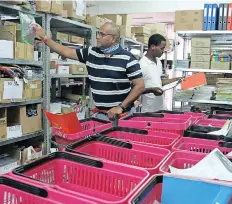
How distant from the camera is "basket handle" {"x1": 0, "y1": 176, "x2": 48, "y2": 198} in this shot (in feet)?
2.79

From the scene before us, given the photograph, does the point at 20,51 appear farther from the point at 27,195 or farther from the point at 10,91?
the point at 27,195

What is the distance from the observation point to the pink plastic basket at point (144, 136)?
1.50m

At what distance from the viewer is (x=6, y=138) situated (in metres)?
2.78

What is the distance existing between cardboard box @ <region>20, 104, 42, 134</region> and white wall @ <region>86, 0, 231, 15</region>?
17.6 feet

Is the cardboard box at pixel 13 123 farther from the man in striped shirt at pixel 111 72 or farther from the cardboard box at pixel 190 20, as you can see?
the cardboard box at pixel 190 20

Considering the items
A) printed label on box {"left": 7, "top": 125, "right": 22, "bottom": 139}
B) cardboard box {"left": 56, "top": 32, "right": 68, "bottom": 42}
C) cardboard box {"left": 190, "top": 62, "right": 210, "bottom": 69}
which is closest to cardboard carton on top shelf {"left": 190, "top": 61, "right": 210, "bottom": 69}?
cardboard box {"left": 190, "top": 62, "right": 210, "bottom": 69}

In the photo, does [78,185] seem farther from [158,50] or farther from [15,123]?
[158,50]

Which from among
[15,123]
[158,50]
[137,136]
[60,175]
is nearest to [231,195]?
[60,175]

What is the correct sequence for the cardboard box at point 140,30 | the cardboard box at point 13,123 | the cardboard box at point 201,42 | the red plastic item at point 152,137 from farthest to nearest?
1. the cardboard box at point 140,30
2. the cardboard box at point 201,42
3. the cardboard box at point 13,123
4. the red plastic item at point 152,137

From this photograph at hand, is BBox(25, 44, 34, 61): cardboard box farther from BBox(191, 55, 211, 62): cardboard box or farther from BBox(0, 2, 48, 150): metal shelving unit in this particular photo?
BBox(191, 55, 211, 62): cardboard box

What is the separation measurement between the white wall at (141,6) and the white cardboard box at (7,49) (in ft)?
18.3

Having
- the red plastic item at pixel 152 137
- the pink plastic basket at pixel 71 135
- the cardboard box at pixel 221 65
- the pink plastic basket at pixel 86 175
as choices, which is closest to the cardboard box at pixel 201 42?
the cardboard box at pixel 221 65

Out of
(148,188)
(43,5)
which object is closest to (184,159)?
(148,188)

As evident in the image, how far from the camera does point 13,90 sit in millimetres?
2775
